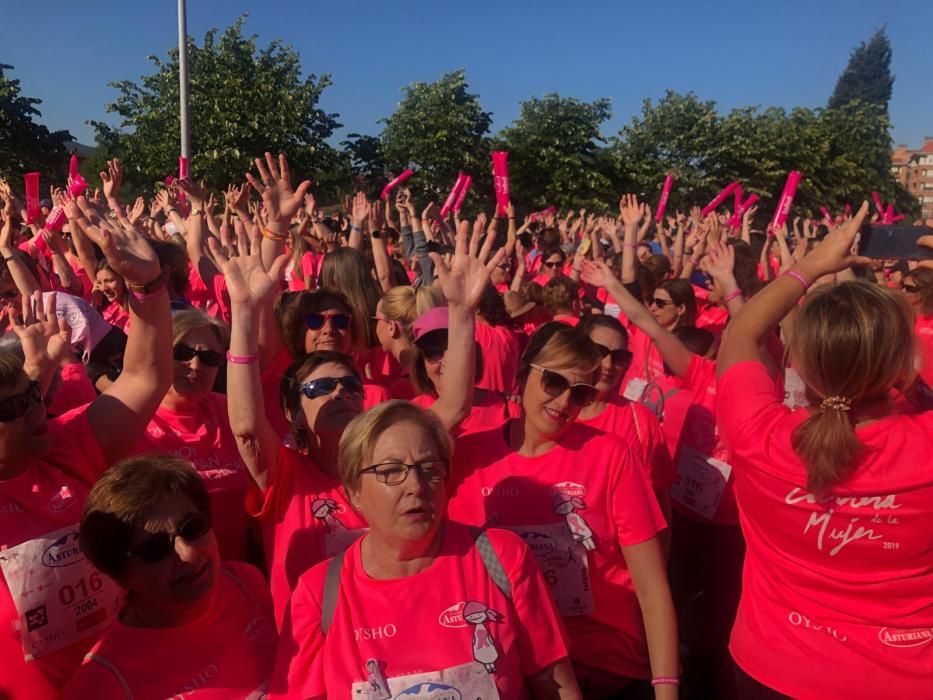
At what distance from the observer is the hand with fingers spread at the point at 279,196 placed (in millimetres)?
3531

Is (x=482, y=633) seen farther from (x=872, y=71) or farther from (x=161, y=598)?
(x=872, y=71)

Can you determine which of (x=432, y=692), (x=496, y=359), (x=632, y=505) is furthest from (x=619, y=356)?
(x=432, y=692)

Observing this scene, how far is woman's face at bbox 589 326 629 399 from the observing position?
131 inches

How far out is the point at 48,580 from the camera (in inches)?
82.7

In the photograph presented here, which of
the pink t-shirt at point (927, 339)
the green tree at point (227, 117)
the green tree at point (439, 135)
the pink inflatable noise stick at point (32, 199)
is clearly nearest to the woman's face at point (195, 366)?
the pink t-shirt at point (927, 339)

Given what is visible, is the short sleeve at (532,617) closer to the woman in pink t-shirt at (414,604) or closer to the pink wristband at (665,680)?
the woman in pink t-shirt at (414,604)

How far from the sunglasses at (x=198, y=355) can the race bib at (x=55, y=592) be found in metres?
0.85

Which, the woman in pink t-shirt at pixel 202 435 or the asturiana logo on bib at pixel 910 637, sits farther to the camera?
the woman in pink t-shirt at pixel 202 435

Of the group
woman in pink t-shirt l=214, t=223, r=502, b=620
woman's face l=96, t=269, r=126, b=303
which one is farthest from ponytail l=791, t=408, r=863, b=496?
woman's face l=96, t=269, r=126, b=303

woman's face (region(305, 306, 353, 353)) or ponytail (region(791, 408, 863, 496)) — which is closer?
ponytail (region(791, 408, 863, 496))

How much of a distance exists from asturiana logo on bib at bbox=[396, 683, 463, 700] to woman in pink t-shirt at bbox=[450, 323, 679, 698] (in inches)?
25.5

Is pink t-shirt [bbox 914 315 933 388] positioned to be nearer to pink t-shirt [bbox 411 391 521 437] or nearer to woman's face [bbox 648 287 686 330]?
woman's face [bbox 648 287 686 330]

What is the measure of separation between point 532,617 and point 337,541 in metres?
0.77

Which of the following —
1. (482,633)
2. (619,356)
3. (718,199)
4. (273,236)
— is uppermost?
(718,199)
